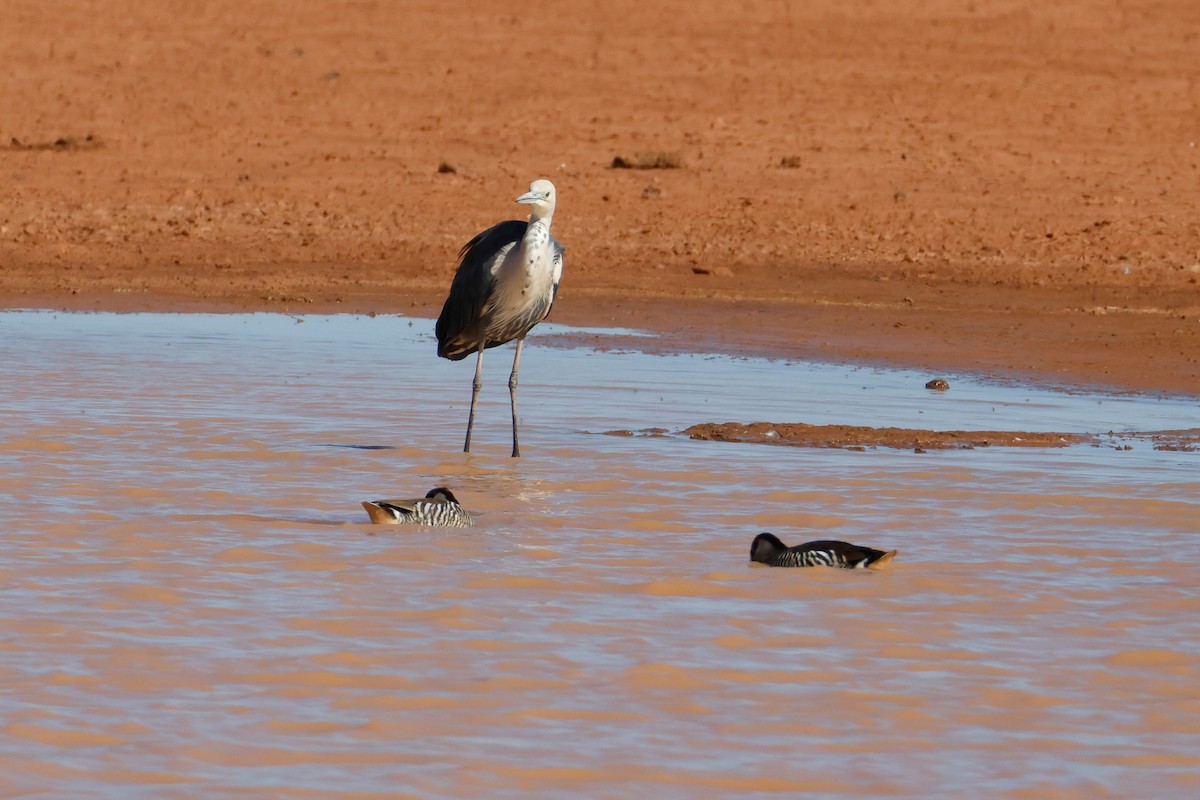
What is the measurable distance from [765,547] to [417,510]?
1339 millimetres

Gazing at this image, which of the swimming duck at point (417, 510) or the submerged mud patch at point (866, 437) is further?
the submerged mud patch at point (866, 437)

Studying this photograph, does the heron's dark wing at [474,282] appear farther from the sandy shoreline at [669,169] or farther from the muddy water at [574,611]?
the sandy shoreline at [669,169]

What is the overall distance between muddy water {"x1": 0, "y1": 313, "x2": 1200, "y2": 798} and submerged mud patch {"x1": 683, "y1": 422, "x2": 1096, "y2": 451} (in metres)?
0.23

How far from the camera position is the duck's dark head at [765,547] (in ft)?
Result: 20.9

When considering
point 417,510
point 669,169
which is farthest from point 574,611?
point 669,169

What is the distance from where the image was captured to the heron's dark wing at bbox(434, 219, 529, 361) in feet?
30.7

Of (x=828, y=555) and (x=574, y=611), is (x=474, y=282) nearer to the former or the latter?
(x=828, y=555)

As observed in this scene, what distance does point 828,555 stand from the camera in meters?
6.33

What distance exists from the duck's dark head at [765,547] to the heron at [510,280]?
9.00 ft

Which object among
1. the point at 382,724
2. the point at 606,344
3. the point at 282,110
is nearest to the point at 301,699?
the point at 382,724

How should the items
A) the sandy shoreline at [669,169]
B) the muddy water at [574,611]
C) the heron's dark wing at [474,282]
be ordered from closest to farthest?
1. the muddy water at [574,611]
2. the heron's dark wing at [474,282]
3. the sandy shoreline at [669,169]

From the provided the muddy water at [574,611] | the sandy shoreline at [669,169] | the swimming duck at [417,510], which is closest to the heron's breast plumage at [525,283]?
the muddy water at [574,611]

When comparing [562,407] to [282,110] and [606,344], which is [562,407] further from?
[282,110]

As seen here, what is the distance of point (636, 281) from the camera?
1725 cm
